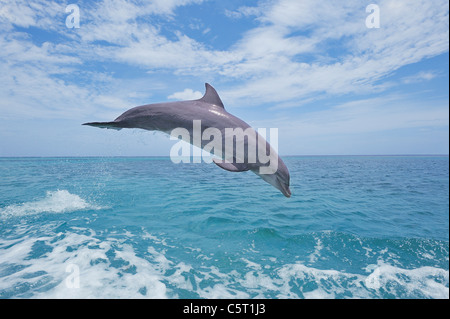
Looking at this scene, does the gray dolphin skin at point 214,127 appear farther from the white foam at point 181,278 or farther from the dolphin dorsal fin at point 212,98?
the white foam at point 181,278

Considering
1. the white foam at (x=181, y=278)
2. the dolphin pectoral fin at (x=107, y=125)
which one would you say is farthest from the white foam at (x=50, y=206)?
the dolphin pectoral fin at (x=107, y=125)

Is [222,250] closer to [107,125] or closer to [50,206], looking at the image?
[107,125]

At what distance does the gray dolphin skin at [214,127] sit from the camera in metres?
3.43

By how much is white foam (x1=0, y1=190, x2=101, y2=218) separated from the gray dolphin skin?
455 inches

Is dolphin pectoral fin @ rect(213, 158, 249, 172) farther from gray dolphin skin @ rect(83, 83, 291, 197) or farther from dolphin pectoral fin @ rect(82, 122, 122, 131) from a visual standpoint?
dolphin pectoral fin @ rect(82, 122, 122, 131)

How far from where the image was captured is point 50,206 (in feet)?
42.7

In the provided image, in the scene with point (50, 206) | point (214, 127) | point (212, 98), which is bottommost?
point (50, 206)

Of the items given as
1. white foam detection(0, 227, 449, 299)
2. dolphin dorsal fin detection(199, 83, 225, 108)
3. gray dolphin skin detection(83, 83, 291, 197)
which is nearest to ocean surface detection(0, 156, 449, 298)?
white foam detection(0, 227, 449, 299)

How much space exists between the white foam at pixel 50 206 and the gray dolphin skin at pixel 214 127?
1156cm

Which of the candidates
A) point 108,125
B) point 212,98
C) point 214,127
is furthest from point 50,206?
point 214,127

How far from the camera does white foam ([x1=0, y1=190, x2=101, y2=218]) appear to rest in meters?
11.9

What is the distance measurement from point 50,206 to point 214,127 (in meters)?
13.9
